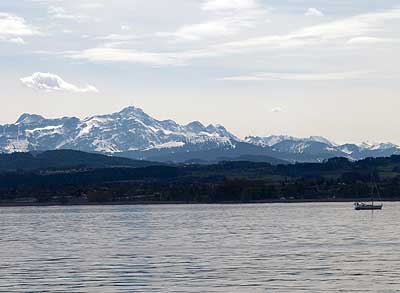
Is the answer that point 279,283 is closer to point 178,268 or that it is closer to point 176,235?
point 178,268

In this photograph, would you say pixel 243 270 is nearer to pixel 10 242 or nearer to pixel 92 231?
pixel 10 242

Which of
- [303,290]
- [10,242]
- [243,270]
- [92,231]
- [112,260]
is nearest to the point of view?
[303,290]

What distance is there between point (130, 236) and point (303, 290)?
50.8m

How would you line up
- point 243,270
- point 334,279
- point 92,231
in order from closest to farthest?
1. point 334,279
2. point 243,270
3. point 92,231

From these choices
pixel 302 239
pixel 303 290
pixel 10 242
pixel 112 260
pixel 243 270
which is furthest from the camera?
A: pixel 10 242

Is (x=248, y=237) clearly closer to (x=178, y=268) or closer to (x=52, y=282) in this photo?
(x=178, y=268)

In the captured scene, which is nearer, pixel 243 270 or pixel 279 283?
pixel 279 283

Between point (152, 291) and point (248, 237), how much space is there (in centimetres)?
4153

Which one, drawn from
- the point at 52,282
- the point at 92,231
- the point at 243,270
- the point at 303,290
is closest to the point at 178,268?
the point at 243,270

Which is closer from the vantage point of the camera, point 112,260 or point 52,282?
point 52,282

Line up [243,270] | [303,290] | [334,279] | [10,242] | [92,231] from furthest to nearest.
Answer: [92,231] → [10,242] → [243,270] → [334,279] → [303,290]

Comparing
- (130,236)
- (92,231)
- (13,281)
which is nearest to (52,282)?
(13,281)

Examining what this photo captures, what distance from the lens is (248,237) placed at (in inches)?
3725

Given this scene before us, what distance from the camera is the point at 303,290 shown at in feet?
173
